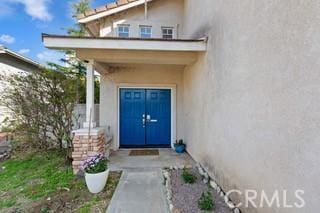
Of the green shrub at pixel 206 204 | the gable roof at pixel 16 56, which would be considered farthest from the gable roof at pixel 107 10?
the green shrub at pixel 206 204

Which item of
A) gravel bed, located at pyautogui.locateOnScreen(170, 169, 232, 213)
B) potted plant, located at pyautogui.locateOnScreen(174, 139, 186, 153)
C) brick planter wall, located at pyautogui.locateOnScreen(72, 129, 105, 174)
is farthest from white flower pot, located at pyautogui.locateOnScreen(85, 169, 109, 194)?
potted plant, located at pyautogui.locateOnScreen(174, 139, 186, 153)

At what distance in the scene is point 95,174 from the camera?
15.2 ft

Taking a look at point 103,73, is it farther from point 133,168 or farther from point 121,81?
point 133,168

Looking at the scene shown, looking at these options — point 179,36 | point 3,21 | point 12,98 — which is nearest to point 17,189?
point 12,98

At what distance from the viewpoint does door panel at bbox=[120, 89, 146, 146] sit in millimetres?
8891

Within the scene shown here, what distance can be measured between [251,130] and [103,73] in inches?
242

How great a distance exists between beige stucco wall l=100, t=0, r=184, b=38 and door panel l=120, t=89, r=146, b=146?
7.93 feet

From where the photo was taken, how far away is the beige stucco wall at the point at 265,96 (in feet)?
7.23

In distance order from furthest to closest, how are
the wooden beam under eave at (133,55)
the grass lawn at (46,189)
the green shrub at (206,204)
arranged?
the wooden beam under eave at (133,55) < the grass lawn at (46,189) < the green shrub at (206,204)

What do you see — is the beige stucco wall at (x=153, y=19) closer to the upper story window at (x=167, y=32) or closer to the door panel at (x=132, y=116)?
the upper story window at (x=167, y=32)

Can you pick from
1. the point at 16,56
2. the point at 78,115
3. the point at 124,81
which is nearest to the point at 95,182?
the point at 78,115

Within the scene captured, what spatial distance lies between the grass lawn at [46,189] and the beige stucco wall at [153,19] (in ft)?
17.5

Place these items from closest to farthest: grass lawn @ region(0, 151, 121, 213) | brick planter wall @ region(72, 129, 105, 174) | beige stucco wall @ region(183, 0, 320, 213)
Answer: beige stucco wall @ region(183, 0, 320, 213) → grass lawn @ region(0, 151, 121, 213) → brick planter wall @ region(72, 129, 105, 174)

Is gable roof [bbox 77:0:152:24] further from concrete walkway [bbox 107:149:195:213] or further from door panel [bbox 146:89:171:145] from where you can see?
concrete walkway [bbox 107:149:195:213]
